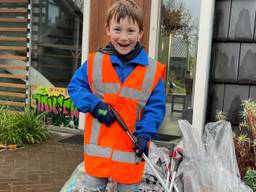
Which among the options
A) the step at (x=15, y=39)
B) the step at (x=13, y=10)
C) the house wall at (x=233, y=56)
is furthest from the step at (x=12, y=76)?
the house wall at (x=233, y=56)

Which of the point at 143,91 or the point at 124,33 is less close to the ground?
the point at 124,33

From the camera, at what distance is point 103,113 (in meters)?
2.29

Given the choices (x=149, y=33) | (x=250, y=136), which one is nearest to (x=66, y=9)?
(x=149, y=33)

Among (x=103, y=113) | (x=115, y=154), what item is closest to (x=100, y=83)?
(x=103, y=113)

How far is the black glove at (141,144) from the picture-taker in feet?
7.63

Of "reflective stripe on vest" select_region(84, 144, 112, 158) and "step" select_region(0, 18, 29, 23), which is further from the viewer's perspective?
"step" select_region(0, 18, 29, 23)

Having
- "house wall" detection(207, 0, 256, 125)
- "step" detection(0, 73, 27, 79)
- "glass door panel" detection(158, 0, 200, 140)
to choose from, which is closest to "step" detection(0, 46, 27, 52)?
"step" detection(0, 73, 27, 79)

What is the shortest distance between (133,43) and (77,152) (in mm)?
3040

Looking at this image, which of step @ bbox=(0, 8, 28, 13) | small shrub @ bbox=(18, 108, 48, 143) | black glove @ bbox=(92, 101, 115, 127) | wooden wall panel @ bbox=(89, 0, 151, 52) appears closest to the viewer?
black glove @ bbox=(92, 101, 115, 127)

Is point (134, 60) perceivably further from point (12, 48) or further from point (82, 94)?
point (12, 48)

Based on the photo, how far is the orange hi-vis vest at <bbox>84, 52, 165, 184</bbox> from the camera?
2.39 meters

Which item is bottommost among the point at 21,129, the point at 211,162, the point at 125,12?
the point at 21,129

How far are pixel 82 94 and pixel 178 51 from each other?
10.8 ft

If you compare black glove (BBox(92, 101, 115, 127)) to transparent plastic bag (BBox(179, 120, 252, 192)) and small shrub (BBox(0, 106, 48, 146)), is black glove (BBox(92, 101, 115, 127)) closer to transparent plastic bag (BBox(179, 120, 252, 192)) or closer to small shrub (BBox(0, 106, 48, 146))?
transparent plastic bag (BBox(179, 120, 252, 192))
